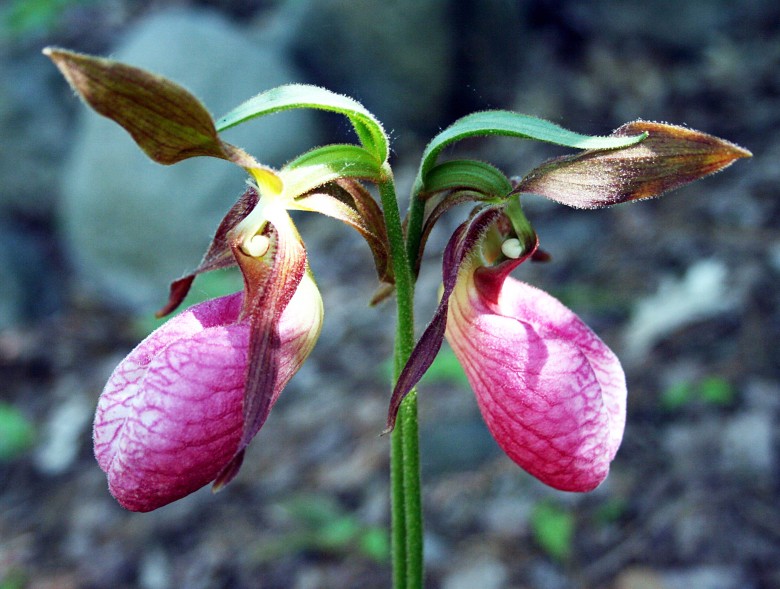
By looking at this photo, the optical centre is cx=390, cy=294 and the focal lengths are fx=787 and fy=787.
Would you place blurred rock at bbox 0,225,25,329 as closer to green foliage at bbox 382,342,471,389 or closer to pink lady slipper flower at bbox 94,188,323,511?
green foliage at bbox 382,342,471,389

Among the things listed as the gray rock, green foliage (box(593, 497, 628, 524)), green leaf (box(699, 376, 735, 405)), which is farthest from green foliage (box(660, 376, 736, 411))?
the gray rock

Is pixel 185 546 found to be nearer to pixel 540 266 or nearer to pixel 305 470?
pixel 305 470

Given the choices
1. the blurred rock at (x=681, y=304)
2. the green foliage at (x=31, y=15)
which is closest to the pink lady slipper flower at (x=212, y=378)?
the blurred rock at (x=681, y=304)

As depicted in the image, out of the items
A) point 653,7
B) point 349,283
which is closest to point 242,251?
point 349,283

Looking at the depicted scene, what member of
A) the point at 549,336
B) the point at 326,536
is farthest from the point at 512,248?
the point at 326,536

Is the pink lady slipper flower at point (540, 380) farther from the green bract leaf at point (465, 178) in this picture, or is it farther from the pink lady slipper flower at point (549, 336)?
the green bract leaf at point (465, 178)

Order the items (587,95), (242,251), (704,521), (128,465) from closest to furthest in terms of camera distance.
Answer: (128,465), (242,251), (704,521), (587,95)
